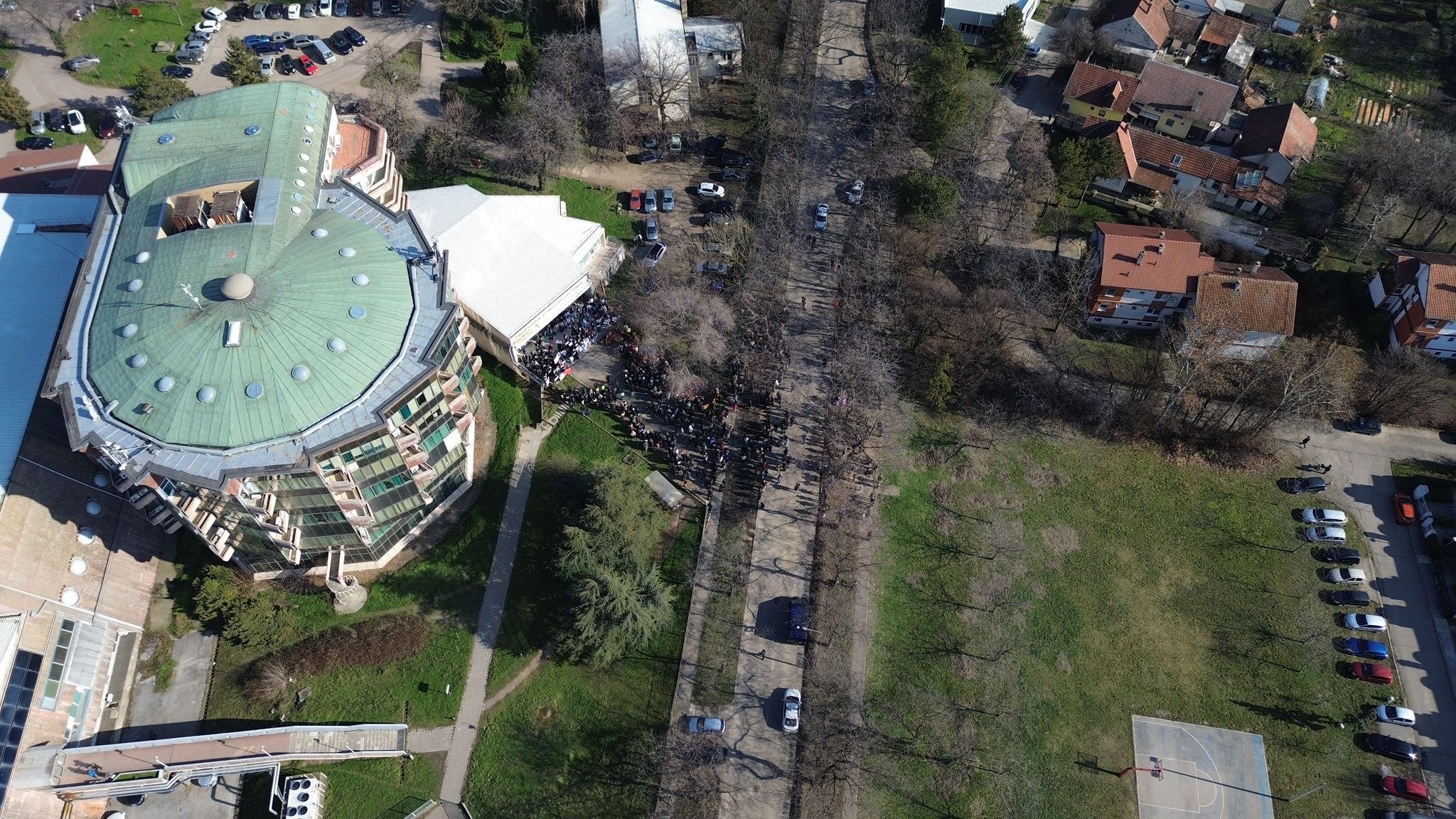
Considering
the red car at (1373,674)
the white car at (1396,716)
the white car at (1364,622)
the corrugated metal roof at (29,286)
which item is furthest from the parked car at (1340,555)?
the corrugated metal roof at (29,286)

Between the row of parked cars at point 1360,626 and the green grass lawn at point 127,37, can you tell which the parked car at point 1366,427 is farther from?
the green grass lawn at point 127,37

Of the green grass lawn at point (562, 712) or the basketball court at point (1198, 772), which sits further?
the basketball court at point (1198, 772)

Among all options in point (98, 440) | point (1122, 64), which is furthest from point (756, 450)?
point (1122, 64)

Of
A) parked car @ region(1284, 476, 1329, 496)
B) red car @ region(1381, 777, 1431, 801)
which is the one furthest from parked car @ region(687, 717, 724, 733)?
parked car @ region(1284, 476, 1329, 496)

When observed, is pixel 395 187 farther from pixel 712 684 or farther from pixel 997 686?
pixel 997 686

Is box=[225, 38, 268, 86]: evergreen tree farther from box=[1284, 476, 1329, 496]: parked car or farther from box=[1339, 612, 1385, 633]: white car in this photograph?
box=[1339, 612, 1385, 633]: white car
